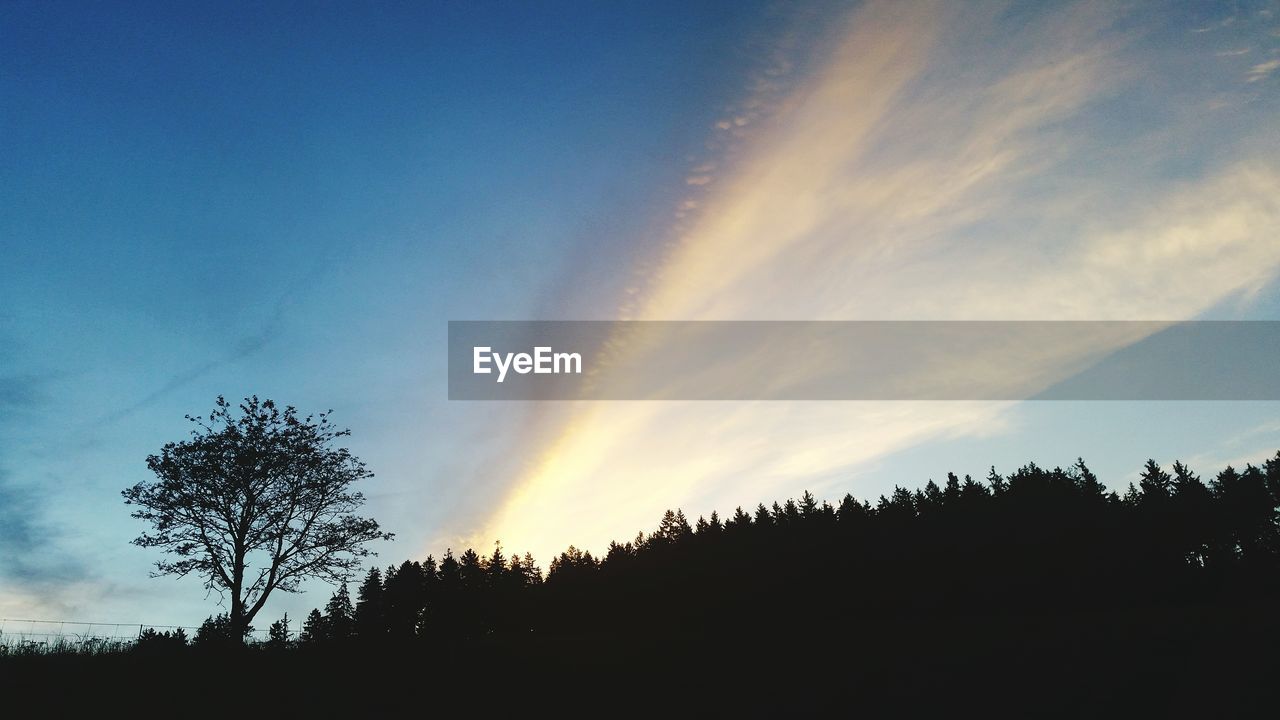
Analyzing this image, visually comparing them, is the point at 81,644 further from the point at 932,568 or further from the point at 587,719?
the point at 932,568

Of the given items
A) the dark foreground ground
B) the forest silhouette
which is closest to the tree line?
the forest silhouette

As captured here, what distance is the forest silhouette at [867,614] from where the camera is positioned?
22969mm

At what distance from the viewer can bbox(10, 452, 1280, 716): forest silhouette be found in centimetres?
2297

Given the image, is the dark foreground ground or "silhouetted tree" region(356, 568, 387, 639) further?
"silhouetted tree" region(356, 568, 387, 639)

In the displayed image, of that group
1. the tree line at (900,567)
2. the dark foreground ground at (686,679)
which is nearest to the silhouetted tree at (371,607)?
the tree line at (900,567)

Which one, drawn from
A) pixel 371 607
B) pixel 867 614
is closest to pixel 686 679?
pixel 867 614

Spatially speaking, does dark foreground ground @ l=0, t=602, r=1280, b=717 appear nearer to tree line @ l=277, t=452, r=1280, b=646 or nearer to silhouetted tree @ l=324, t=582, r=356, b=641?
tree line @ l=277, t=452, r=1280, b=646

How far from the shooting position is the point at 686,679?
24.7 m

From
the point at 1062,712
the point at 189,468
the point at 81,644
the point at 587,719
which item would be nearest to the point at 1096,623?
the point at 1062,712

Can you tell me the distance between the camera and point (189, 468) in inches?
1468

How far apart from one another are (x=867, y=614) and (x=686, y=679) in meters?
63.9

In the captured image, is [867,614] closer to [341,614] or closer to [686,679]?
[686,679]

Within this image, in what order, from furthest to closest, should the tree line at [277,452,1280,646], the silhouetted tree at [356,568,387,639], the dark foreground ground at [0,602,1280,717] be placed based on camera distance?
the silhouetted tree at [356,568,387,639]
the tree line at [277,452,1280,646]
the dark foreground ground at [0,602,1280,717]

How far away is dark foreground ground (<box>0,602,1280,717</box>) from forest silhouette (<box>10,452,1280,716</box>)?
0.19 meters
